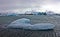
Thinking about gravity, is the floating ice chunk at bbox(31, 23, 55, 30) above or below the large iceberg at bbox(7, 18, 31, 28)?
below

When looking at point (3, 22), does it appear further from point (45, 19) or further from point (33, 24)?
point (45, 19)

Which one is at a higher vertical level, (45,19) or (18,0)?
(18,0)

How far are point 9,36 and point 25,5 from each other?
0.35m

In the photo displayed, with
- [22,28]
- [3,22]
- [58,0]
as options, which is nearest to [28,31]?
[22,28]

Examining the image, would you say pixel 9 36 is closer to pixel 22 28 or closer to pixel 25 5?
pixel 22 28

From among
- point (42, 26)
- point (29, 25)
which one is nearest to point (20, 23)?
point (29, 25)

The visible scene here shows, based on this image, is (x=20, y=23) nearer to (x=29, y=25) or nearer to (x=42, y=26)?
(x=29, y=25)

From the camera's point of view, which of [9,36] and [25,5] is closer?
[9,36]

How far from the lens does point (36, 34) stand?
104 centimetres

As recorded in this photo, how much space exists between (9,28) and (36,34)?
0.24 metres

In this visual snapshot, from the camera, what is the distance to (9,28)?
110 centimetres

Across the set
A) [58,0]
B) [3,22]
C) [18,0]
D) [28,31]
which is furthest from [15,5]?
[58,0]

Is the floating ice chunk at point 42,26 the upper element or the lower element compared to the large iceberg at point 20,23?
lower

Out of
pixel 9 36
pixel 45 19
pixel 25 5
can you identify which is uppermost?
pixel 25 5
